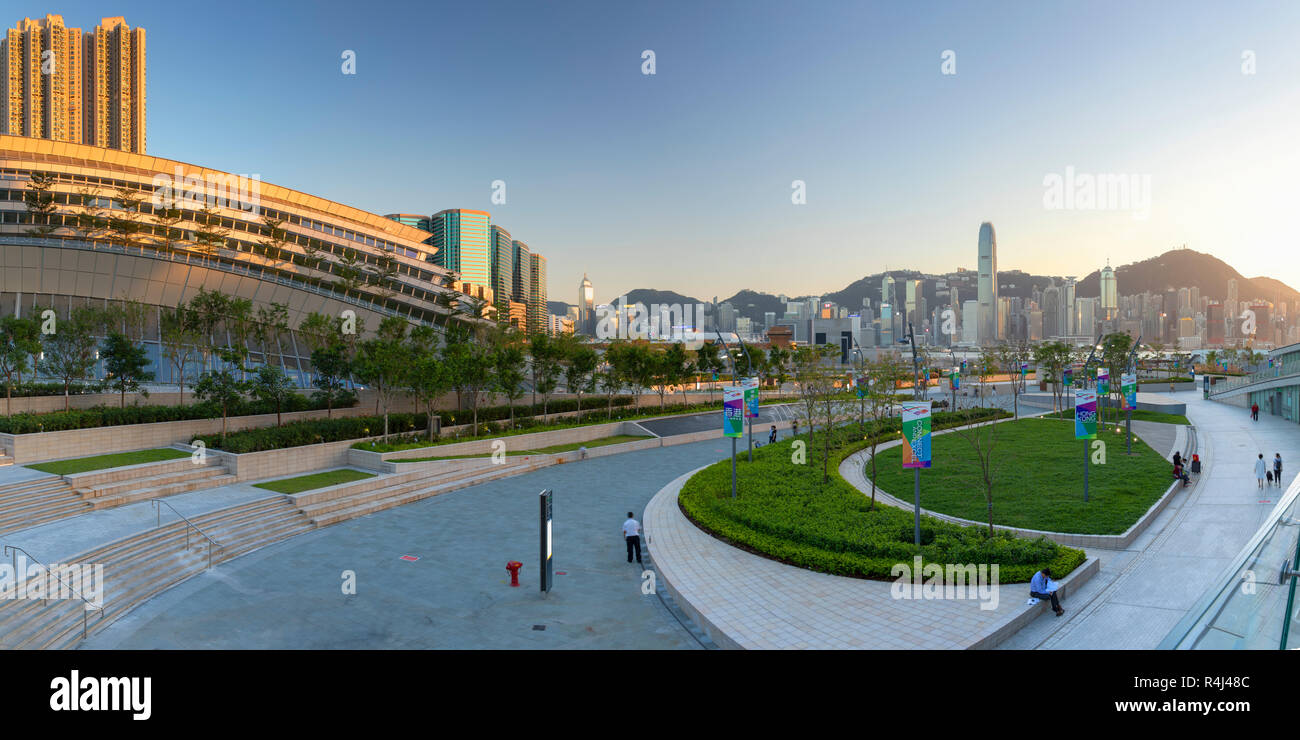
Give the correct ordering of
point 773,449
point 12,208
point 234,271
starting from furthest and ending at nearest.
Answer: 1. point 234,271
2. point 12,208
3. point 773,449

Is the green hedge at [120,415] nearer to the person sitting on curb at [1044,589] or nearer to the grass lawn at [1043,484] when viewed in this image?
the grass lawn at [1043,484]

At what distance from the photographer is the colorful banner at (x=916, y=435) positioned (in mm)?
15539

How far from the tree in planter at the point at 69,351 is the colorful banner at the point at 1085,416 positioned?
41962 millimetres

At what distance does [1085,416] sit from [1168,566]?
320 inches

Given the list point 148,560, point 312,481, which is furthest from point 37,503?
point 312,481

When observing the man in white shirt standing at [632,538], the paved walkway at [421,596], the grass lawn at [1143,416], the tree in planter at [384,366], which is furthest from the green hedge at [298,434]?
the grass lawn at [1143,416]

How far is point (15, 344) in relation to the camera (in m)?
28.0

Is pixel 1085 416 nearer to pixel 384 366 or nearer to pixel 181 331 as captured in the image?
pixel 384 366

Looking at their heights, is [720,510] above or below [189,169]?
below

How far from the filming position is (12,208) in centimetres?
4581
